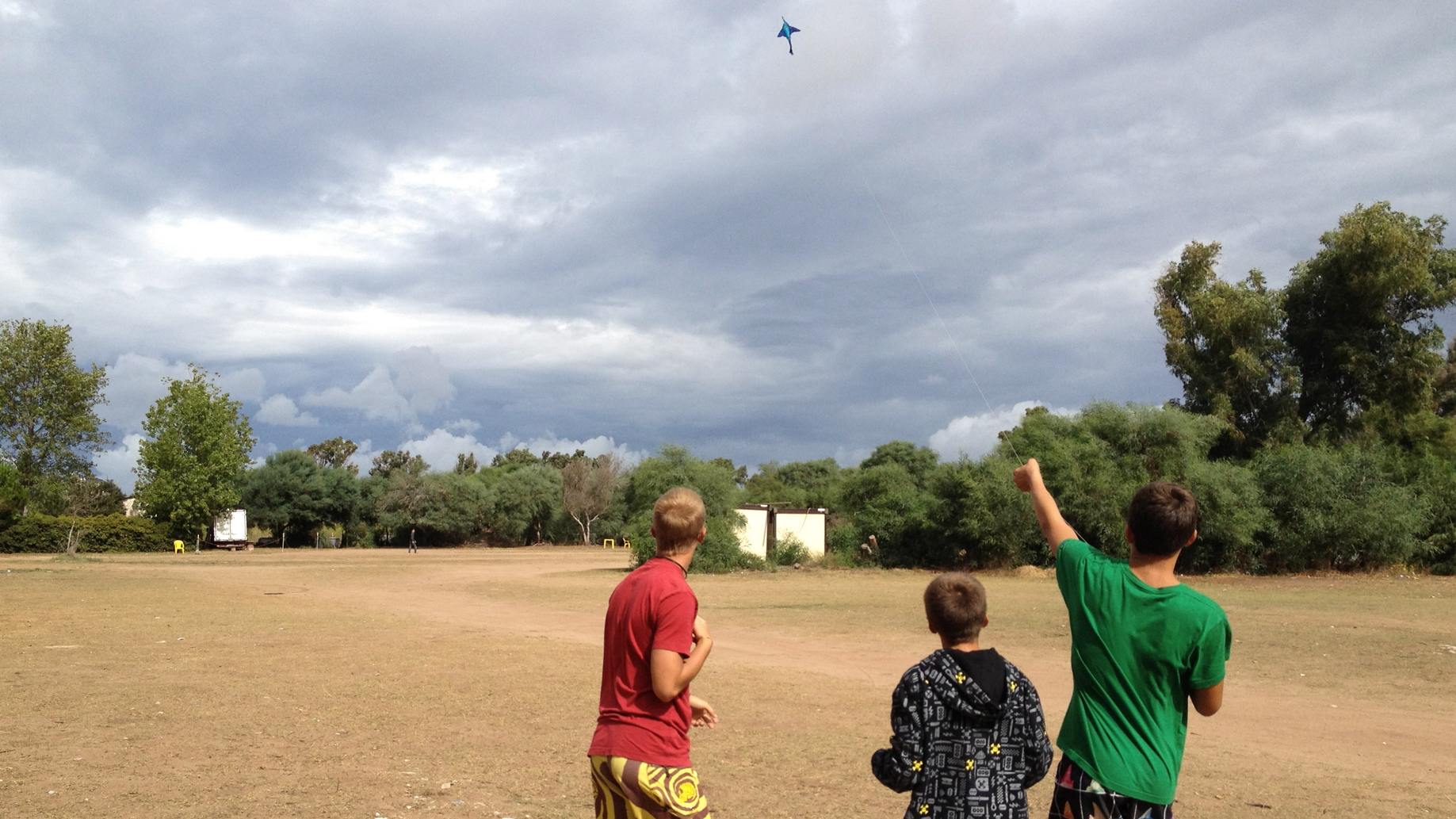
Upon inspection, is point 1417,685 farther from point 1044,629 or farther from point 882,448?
point 882,448

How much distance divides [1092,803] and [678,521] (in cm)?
155

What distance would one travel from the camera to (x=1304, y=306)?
42781mm

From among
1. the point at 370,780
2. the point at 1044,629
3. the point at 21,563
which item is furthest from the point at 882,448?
the point at 370,780

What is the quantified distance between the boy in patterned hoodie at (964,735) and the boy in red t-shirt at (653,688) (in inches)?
26.4

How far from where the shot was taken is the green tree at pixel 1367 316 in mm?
38562

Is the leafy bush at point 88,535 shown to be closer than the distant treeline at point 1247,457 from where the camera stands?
No

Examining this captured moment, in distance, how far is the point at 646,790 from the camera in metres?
3.12

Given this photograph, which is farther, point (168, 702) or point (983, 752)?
point (168, 702)

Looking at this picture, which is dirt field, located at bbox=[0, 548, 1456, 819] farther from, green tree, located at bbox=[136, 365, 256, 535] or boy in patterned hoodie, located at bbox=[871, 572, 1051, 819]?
green tree, located at bbox=[136, 365, 256, 535]

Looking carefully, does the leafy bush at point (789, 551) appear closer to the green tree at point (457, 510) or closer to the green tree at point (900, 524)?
the green tree at point (900, 524)

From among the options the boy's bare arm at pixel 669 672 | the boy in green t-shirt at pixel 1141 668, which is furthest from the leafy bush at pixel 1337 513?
the boy's bare arm at pixel 669 672

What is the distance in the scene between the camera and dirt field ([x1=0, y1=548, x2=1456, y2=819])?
6.54m

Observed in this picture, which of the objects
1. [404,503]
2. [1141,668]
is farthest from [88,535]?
[1141,668]

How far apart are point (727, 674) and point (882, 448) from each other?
270 feet
